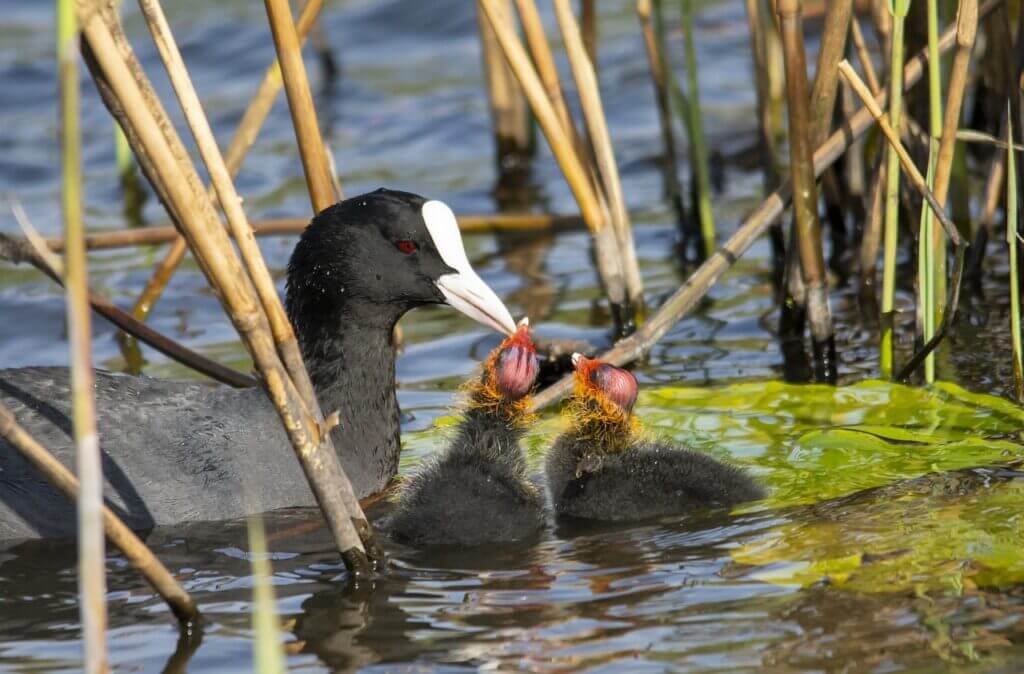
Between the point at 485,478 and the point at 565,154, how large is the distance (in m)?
1.28

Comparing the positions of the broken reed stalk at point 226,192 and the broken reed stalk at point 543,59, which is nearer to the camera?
the broken reed stalk at point 226,192

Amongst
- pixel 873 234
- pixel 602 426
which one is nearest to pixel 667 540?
pixel 602 426

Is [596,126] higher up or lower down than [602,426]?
higher up

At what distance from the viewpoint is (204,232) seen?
2.63 metres

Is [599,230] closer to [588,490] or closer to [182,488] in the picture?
[588,490]

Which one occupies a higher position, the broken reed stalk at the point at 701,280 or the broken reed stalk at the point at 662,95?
the broken reed stalk at the point at 662,95

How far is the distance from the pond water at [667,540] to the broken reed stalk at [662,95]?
0.81ft

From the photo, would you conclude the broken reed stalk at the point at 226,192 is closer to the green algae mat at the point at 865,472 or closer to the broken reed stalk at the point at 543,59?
the green algae mat at the point at 865,472

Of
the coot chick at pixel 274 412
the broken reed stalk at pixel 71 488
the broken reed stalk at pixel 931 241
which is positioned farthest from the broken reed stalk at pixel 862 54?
the broken reed stalk at pixel 71 488

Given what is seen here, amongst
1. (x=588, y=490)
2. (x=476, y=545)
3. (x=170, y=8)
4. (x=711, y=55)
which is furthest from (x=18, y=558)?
(x=170, y=8)

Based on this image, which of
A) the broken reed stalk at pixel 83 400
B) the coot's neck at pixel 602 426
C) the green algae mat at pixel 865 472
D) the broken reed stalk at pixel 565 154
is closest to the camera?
the broken reed stalk at pixel 83 400

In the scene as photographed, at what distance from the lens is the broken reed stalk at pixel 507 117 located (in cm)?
747

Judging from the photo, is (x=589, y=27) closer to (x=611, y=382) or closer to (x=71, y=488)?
(x=611, y=382)

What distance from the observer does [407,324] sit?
5.92 meters
